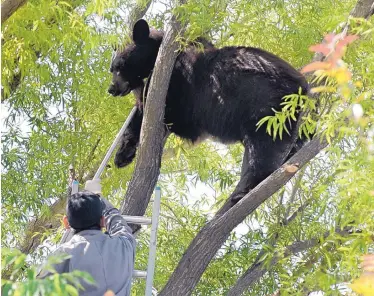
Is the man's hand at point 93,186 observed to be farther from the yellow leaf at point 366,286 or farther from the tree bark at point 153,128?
the yellow leaf at point 366,286

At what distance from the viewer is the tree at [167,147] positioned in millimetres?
4105

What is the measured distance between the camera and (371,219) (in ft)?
9.48

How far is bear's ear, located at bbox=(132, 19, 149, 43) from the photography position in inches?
194

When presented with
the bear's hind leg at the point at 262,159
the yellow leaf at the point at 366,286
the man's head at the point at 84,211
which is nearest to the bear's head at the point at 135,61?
the bear's hind leg at the point at 262,159

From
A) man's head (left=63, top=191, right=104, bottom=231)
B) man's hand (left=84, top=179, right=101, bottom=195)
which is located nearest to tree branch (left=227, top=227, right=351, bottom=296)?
man's hand (left=84, top=179, right=101, bottom=195)

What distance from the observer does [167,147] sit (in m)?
5.91

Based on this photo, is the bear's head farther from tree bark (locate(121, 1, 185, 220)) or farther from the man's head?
the man's head

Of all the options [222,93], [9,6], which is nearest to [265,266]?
[222,93]

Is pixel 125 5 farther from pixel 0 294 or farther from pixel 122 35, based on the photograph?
pixel 0 294

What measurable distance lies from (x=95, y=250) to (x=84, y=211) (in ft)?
0.56

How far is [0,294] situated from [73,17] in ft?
8.08

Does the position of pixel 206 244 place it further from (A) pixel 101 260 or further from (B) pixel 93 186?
(A) pixel 101 260

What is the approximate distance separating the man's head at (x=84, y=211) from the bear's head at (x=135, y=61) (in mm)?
1872

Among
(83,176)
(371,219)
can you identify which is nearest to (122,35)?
(83,176)
